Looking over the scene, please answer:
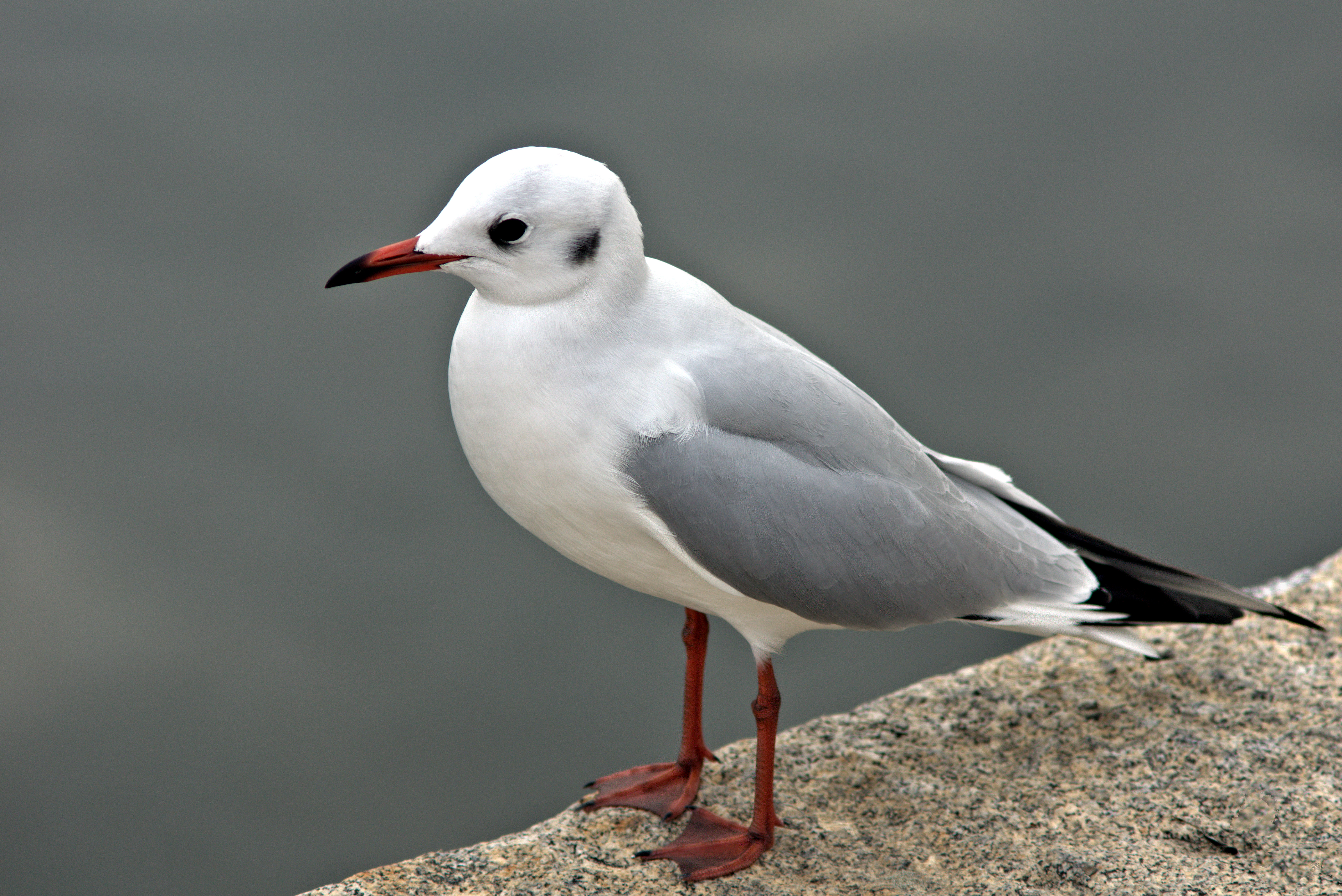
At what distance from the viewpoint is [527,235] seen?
250 cm

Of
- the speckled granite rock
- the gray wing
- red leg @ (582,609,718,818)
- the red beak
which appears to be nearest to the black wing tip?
the speckled granite rock

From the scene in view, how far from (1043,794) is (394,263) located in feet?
6.58

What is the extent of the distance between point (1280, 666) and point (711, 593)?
5.89 ft

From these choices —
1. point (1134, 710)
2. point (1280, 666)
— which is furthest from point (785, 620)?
point (1280, 666)

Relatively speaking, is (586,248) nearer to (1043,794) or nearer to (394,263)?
(394,263)

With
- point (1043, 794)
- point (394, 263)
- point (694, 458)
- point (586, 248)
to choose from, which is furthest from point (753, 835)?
point (394, 263)

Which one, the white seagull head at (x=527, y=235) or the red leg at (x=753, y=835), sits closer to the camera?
the white seagull head at (x=527, y=235)

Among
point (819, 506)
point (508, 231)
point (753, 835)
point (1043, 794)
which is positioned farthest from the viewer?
point (1043, 794)

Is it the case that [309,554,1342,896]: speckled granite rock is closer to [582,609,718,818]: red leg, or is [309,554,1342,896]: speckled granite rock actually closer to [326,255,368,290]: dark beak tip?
[582,609,718,818]: red leg

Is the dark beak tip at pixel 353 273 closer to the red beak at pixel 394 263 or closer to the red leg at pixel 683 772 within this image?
the red beak at pixel 394 263

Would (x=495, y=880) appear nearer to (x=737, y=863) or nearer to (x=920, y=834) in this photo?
(x=737, y=863)

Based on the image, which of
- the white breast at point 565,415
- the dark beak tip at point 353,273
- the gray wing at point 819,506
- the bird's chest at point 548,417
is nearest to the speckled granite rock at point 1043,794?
the gray wing at point 819,506

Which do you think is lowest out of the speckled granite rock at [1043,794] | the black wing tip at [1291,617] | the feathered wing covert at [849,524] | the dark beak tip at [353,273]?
the speckled granite rock at [1043,794]

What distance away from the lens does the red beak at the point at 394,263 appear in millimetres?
2496
